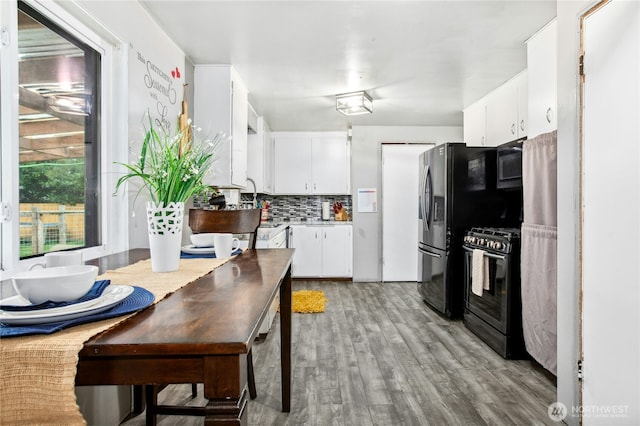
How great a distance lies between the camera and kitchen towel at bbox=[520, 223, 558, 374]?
2.36m

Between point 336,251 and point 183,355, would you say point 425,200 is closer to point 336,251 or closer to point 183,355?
point 336,251

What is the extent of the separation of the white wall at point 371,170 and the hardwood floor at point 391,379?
200 cm

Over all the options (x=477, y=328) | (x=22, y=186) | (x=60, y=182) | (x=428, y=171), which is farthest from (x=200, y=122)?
(x=477, y=328)

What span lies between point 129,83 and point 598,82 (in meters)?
2.36

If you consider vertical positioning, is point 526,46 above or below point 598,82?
above

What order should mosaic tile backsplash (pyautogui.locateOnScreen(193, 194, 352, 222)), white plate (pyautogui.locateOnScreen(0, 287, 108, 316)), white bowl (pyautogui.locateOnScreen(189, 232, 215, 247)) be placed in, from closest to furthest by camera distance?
white plate (pyautogui.locateOnScreen(0, 287, 108, 316)) < white bowl (pyautogui.locateOnScreen(189, 232, 215, 247)) < mosaic tile backsplash (pyautogui.locateOnScreen(193, 194, 352, 222))

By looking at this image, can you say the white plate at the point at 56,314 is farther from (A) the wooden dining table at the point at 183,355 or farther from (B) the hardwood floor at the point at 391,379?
(B) the hardwood floor at the point at 391,379

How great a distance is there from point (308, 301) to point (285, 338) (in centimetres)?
241

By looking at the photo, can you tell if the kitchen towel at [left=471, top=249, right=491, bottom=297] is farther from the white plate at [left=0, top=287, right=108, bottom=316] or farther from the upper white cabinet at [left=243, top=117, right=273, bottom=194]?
the upper white cabinet at [left=243, top=117, right=273, bottom=194]

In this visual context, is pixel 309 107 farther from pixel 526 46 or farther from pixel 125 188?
pixel 125 188

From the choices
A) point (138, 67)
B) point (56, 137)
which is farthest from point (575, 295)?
point (138, 67)


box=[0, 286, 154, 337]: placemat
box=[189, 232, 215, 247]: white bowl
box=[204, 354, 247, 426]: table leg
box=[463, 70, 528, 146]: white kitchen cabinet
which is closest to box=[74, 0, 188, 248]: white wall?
box=[189, 232, 215, 247]: white bowl

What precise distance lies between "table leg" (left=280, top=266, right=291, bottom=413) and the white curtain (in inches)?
64.8

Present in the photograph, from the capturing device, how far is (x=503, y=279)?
9.25ft
